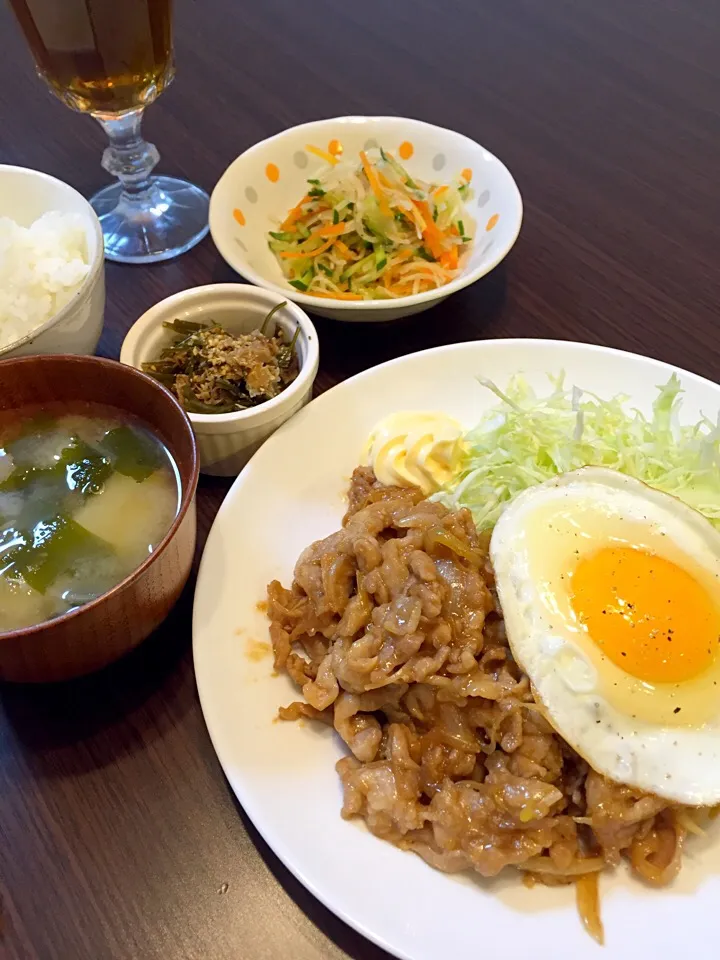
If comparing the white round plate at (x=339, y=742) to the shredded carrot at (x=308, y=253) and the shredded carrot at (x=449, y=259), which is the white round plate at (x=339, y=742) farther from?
the shredded carrot at (x=308, y=253)

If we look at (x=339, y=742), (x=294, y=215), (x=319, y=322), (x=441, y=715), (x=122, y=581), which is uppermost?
(x=294, y=215)

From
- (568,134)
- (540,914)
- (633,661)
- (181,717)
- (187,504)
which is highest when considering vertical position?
(568,134)

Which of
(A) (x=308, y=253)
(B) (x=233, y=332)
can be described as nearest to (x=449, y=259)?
(A) (x=308, y=253)

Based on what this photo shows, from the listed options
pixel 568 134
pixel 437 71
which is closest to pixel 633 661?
pixel 568 134

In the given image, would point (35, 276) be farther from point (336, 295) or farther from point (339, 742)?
point (339, 742)

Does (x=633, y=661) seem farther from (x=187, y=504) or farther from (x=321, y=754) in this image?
(x=187, y=504)
